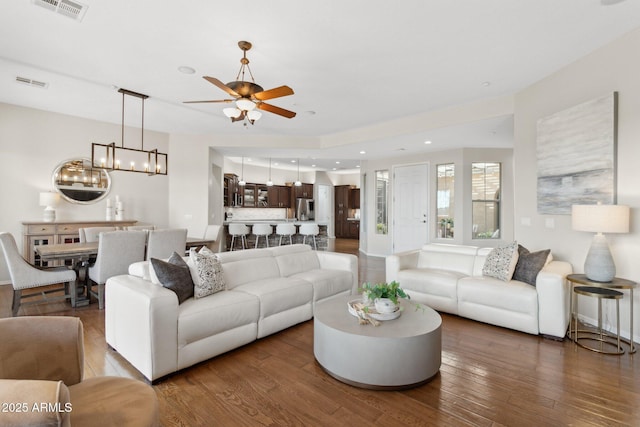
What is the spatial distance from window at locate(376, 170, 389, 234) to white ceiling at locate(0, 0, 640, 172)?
3597mm

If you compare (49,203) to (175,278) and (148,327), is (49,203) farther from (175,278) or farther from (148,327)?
(148,327)

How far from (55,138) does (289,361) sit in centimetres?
585

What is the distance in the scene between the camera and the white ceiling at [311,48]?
105 inches

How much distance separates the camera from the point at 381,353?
214 centimetres

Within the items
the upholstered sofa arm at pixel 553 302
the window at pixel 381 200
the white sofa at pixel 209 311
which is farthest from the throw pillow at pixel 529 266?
the window at pixel 381 200

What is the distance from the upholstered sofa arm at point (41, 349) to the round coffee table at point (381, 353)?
60.1 inches

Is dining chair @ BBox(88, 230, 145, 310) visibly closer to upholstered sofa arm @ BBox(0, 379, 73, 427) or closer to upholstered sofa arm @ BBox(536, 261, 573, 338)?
upholstered sofa arm @ BBox(0, 379, 73, 427)

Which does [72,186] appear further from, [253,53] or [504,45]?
[504,45]

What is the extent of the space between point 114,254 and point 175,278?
75.9 inches

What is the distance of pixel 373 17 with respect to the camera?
2.75 m

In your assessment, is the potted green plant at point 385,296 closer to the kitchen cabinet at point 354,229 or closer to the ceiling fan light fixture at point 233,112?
the ceiling fan light fixture at point 233,112

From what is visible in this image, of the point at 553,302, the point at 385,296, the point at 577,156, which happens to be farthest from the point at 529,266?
the point at 385,296

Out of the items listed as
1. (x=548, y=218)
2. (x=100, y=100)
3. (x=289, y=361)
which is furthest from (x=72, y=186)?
(x=548, y=218)

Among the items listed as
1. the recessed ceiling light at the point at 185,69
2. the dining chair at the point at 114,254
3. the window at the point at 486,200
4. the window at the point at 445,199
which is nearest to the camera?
the recessed ceiling light at the point at 185,69
